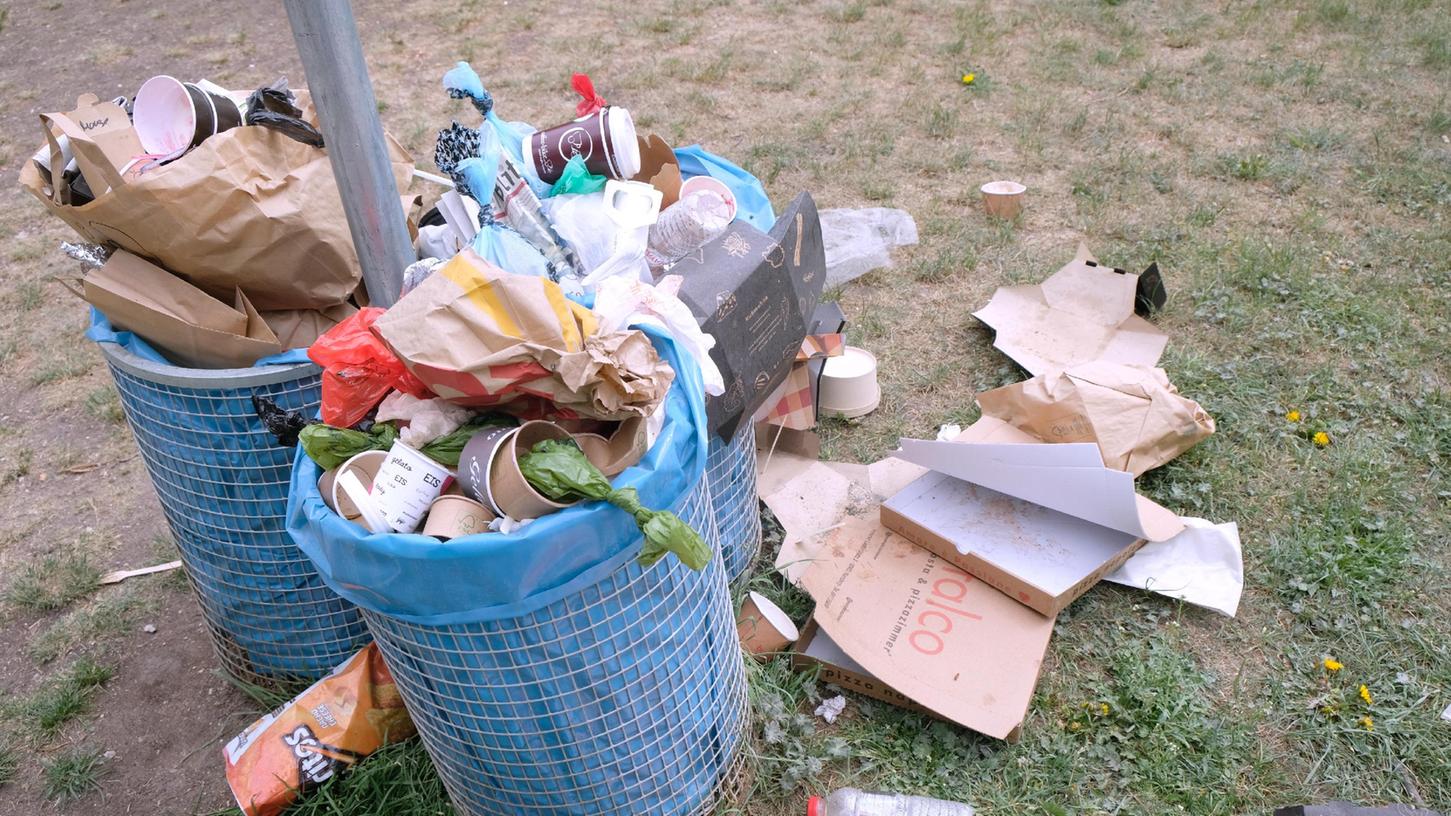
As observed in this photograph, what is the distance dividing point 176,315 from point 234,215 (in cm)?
20

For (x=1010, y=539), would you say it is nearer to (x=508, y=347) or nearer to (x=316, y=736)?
(x=508, y=347)

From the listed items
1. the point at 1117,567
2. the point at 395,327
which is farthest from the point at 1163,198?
the point at 395,327

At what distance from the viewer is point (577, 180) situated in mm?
2016

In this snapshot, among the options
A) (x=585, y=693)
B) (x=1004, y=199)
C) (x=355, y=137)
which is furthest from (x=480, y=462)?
(x=1004, y=199)

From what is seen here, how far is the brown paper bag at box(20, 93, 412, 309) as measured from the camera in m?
1.63

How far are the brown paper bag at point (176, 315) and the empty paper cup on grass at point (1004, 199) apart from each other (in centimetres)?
275

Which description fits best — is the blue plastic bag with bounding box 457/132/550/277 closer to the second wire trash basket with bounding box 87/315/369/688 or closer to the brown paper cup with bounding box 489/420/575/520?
the second wire trash basket with bounding box 87/315/369/688

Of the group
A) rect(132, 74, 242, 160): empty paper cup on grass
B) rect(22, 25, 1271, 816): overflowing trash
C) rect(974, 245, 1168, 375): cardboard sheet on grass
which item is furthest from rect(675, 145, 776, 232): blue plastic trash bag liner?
rect(974, 245, 1168, 375): cardboard sheet on grass

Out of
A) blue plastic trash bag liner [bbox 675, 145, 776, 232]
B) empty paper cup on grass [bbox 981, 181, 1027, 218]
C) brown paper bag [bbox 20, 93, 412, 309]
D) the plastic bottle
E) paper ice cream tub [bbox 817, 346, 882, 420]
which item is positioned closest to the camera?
brown paper bag [bbox 20, 93, 412, 309]

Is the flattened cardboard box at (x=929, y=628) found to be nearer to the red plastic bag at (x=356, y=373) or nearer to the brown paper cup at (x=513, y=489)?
the brown paper cup at (x=513, y=489)

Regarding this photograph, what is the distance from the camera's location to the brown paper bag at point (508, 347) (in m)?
1.31

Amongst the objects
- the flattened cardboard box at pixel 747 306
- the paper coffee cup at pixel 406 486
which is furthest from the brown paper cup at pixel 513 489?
the flattened cardboard box at pixel 747 306

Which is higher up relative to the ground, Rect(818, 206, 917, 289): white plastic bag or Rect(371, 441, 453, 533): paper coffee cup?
Rect(371, 441, 453, 533): paper coffee cup

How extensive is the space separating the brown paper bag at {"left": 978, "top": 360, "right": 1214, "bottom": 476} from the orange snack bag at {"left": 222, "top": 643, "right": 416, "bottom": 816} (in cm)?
165
